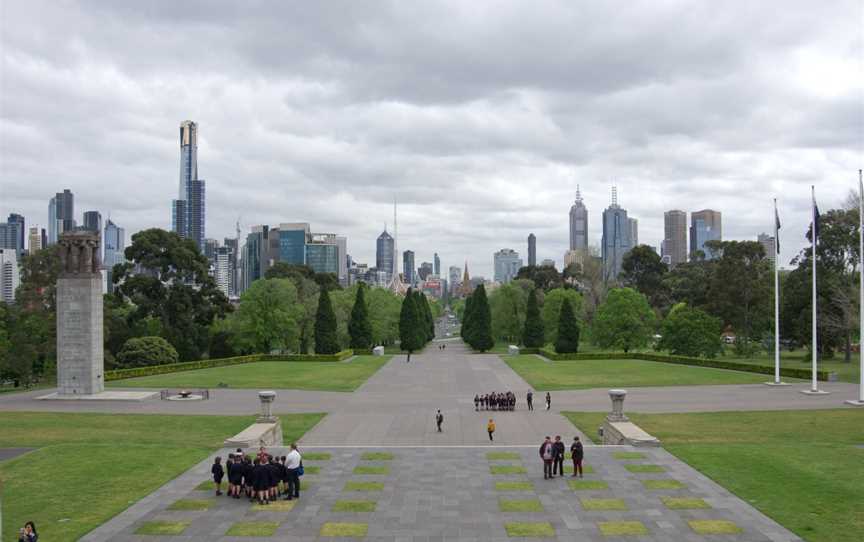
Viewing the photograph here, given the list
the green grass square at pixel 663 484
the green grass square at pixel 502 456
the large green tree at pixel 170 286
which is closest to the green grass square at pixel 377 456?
the green grass square at pixel 502 456

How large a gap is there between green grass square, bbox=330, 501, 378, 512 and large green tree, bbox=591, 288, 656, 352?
5738 centimetres

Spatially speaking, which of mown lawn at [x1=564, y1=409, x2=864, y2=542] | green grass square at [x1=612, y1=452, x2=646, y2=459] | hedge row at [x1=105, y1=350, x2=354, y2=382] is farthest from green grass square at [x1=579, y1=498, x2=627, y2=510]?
hedge row at [x1=105, y1=350, x2=354, y2=382]

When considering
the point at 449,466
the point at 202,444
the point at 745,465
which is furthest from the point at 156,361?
the point at 745,465

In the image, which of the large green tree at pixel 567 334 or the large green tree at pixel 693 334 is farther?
the large green tree at pixel 567 334

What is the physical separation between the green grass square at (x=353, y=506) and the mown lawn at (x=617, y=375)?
28.7 metres

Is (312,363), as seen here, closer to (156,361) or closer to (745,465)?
(156,361)

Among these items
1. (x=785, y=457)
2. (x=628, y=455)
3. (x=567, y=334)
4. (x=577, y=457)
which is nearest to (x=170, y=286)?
(x=567, y=334)

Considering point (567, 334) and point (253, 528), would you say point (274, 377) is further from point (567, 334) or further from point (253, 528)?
point (253, 528)

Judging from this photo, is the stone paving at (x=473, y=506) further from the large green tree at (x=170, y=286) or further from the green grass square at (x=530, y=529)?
the large green tree at (x=170, y=286)

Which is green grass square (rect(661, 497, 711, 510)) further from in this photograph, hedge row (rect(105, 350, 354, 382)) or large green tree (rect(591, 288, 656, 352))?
large green tree (rect(591, 288, 656, 352))

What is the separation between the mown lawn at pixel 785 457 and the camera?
55.8 feet

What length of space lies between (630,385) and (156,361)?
3838cm

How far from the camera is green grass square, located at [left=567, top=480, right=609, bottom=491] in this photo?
63.8ft

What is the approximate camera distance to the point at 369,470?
2159cm
